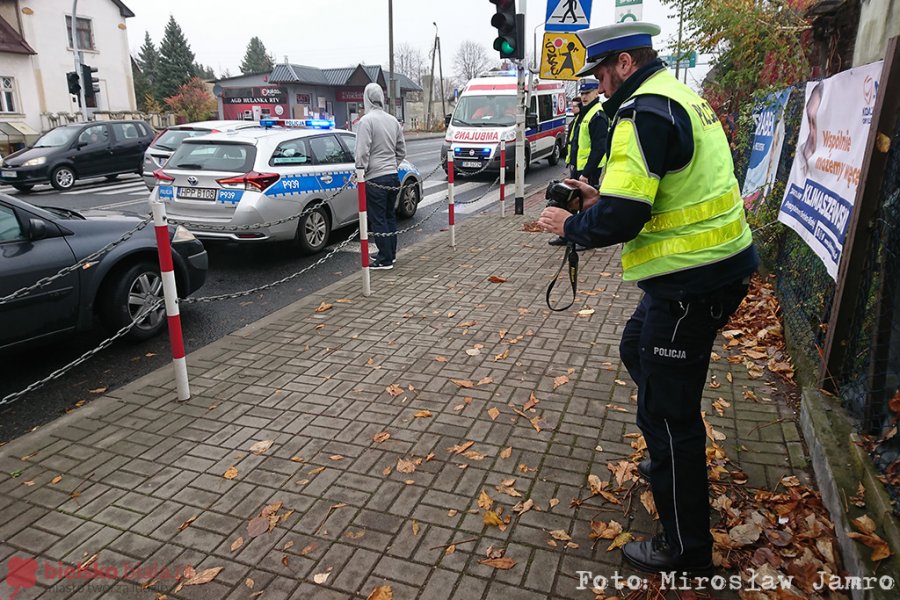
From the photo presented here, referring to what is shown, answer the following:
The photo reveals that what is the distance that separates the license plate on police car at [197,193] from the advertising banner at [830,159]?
6664 millimetres

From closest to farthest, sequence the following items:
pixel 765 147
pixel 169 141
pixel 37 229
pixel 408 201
A: pixel 37 229 < pixel 765 147 < pixel 408 201 < pixel 169 141

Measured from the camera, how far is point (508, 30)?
10.0m

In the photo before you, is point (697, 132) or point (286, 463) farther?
point (286, 463)

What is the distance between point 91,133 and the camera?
18.2m

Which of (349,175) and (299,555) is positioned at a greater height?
(349,175)

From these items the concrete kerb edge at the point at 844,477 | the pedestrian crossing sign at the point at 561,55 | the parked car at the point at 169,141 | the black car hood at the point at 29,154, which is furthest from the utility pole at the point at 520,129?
the black car hood at the point at 29,154

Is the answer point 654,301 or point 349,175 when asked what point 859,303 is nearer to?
point 654,301

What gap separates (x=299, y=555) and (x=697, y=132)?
97.3 inches

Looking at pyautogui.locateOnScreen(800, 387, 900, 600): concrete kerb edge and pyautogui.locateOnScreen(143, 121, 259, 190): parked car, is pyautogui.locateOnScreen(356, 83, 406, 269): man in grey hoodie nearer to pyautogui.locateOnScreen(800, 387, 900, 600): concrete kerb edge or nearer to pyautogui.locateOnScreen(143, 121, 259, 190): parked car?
pyautogui.locateOnScreen(800, 387, 900, 600): concrete kerb edge

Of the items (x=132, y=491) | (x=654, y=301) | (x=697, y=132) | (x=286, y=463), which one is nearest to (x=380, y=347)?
(x=286, y=463)

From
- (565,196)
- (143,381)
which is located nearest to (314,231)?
(143,381)

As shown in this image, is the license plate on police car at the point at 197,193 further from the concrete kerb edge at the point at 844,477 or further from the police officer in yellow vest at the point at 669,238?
the concrete kerb edge at the point at 844,477

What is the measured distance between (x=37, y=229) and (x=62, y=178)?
14.6 meters

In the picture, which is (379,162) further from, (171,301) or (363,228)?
(171,301)
